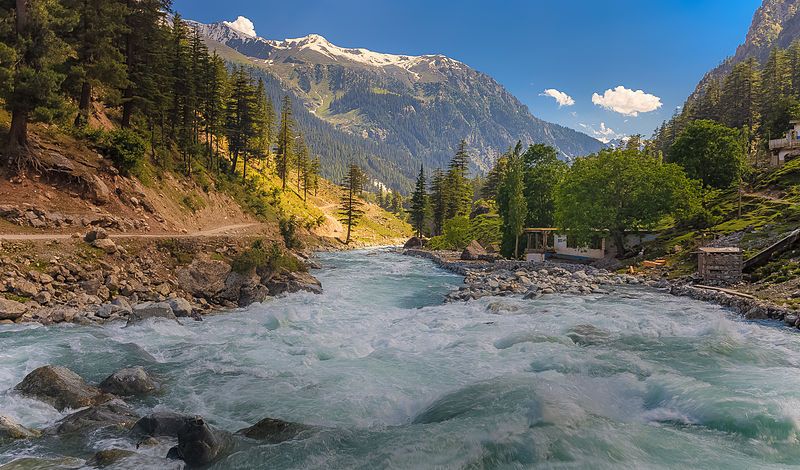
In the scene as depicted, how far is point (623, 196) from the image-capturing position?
142 feet

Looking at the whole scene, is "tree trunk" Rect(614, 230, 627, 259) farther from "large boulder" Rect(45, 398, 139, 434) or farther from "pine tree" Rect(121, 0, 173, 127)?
"pine tree" Rect(121, 0, 173, 127)

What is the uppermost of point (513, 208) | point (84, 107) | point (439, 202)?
point (84, 107)

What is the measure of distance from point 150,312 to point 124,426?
10.8 meters

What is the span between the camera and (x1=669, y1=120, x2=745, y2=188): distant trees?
5619 centimetres

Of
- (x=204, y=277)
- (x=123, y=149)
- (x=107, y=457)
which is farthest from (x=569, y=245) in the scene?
(x=107, y=457)

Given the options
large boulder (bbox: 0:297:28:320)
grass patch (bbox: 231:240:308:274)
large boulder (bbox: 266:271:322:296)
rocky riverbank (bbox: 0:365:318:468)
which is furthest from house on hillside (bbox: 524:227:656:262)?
large boulder (bbox: 0:297:28:320)

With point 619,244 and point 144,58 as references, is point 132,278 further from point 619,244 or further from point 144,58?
point 619,244

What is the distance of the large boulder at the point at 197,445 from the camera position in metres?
7.88

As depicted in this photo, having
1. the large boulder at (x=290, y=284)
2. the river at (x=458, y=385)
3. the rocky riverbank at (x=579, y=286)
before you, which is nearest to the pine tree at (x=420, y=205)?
the rocky riverbank at (x=579, y=286)

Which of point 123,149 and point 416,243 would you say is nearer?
point 123,149

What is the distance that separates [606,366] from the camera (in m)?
13.9

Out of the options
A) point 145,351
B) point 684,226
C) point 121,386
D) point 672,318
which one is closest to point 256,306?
point 145,351

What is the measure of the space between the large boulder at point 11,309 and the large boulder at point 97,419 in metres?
10.2

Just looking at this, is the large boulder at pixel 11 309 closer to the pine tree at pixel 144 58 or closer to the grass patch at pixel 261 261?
the grass patch at pixel 261 261
